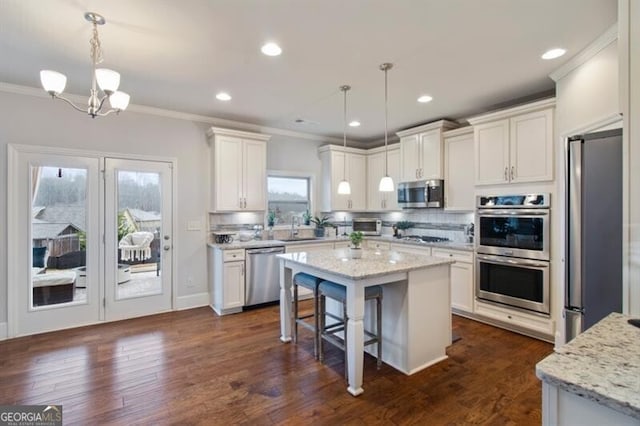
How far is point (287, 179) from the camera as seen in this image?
5.70m

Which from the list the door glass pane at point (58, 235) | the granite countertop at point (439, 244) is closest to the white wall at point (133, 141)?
the door glass pane at point (58, 235)

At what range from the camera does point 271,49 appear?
8.84 ft

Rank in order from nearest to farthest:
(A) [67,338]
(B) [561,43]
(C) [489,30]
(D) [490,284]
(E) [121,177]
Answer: (C) [489,30] < (B) [561,43] < (A) [67,338] < (D) [490,284] < (E) [121,177]

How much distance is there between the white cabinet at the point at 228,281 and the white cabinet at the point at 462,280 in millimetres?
2775

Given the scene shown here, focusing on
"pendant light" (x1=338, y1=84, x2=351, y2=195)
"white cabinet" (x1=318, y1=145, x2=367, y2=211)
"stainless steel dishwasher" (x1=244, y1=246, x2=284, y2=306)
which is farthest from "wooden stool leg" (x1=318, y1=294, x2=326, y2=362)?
"white cabinet" (x1=318, y1=145, x2=367, y2=211)

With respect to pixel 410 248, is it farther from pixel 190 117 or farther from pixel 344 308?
pixel 190 117

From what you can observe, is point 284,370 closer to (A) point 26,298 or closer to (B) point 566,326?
(B) point 566,326

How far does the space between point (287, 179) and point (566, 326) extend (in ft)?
14.0

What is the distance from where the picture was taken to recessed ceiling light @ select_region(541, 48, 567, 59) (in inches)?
107

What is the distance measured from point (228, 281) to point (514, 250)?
11.6 ft

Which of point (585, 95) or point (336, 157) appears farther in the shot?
point (336, 157)

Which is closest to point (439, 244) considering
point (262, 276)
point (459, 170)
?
point (459, 170)

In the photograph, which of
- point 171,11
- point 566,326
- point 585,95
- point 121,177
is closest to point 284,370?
point 566,326

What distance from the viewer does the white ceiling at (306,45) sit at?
7.09 ft
